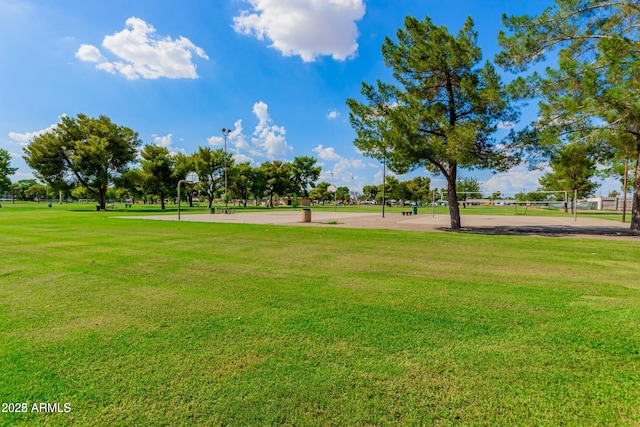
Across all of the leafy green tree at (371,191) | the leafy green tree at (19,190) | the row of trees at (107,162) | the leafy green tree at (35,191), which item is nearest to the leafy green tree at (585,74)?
the row of trees at (107,162)

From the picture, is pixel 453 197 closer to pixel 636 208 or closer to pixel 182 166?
pixel 636 208

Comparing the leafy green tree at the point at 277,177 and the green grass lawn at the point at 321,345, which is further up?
the leafy green tree at the point at 277,177

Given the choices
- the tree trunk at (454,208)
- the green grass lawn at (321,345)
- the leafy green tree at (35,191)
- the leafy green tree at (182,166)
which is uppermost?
the leafy green tree at (182,166)

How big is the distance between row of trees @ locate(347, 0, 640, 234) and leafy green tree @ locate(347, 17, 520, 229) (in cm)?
4

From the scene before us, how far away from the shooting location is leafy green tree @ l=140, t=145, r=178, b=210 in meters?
48.9

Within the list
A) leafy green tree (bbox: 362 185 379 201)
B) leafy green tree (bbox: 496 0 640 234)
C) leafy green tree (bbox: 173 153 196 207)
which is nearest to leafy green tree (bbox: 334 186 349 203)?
leafy green tree (bbox: 362 185 379 201)

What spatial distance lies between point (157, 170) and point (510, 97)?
49486mm

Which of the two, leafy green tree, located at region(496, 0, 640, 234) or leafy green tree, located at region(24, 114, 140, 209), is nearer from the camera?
leafy green tree, located at region(496, 0, 640, 234)

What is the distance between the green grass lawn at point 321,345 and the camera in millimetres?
2234

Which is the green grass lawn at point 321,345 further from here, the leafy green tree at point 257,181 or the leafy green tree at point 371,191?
the leafy green tree at point 371,191

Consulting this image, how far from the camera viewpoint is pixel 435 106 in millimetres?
14820

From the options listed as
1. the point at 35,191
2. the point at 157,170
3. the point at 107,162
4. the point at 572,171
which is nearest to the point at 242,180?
the point at 157,170

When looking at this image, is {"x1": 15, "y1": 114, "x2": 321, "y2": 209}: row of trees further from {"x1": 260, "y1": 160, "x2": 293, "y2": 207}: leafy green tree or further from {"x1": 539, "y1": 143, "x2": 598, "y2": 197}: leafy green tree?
{"x1": 539, "y1": 143, "x2": 598, "y2": 197}: leafy green tree

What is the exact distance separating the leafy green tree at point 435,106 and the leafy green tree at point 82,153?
43194 millimetres
